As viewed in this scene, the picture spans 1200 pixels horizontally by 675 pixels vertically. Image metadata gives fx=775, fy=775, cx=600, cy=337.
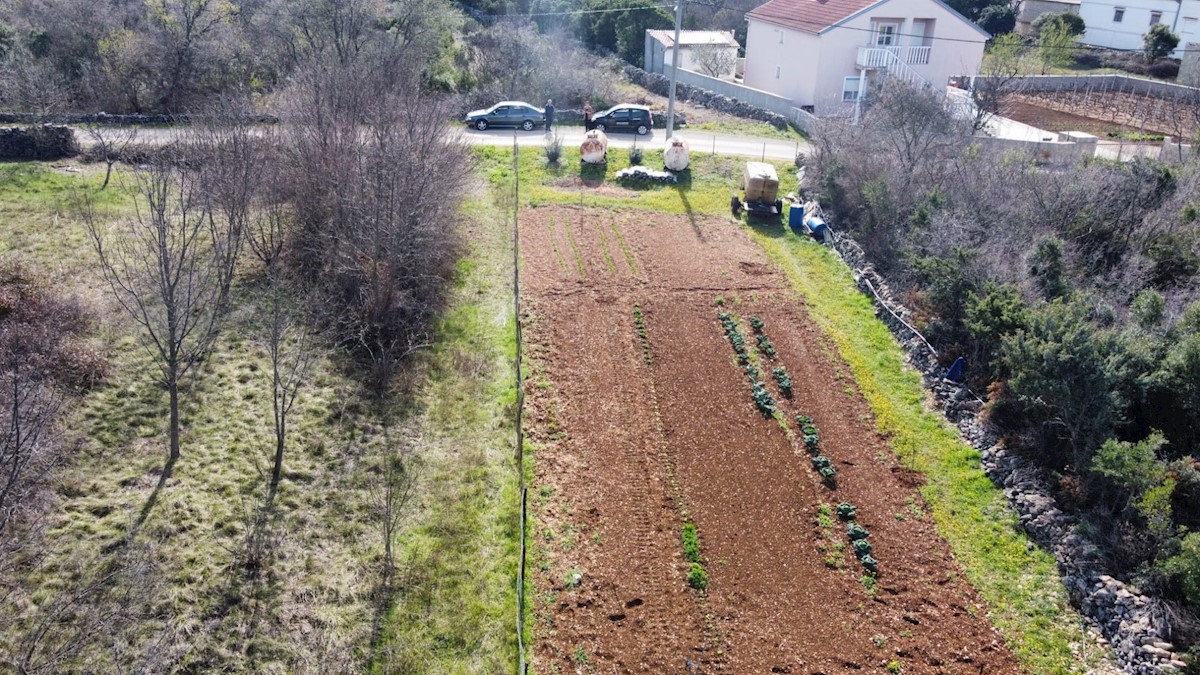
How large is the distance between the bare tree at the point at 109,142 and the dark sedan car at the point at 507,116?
1313 cm

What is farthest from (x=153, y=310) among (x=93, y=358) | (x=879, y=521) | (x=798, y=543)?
(x=879, y=521)

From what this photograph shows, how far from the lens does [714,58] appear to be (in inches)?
1737

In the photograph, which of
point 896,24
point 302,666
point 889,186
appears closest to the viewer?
point 302,666

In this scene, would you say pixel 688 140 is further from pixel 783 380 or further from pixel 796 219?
pixel 783 380

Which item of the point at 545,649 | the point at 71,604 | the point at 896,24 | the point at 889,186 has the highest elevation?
the point at 896,24

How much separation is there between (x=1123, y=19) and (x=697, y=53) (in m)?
32.4

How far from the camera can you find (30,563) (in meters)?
11.8

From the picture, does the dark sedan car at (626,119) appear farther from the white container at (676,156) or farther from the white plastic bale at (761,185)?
the white plastic bale at (761,185)

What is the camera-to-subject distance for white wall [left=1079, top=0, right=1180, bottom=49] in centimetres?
5106

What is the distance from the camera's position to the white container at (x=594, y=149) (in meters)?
30.1

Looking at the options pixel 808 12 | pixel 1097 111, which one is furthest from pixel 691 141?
pixel 1097 111

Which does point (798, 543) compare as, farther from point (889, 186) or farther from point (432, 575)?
point (889, 186)

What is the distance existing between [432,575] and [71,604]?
511 cm

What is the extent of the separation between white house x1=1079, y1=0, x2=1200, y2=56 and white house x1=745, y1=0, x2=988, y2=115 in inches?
846
